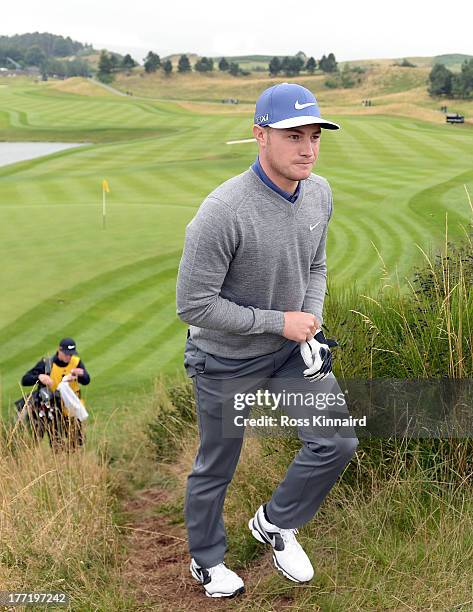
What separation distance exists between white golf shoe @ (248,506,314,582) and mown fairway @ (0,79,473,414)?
2495 mm

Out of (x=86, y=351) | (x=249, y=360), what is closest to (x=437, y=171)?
(x=86, y=351)

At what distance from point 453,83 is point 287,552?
84576mm

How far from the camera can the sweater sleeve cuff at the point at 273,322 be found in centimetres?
297

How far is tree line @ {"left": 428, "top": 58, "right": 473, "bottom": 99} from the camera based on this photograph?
7856cm

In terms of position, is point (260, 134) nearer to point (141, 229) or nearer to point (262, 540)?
point (262, 540)

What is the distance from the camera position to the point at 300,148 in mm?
2920

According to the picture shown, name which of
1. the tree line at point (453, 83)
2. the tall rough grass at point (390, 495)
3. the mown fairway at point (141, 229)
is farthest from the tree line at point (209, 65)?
the tall rough grass at point (390, 495)

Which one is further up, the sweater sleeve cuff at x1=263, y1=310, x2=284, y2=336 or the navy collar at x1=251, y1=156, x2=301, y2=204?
the navy collar at x1=251, y1=156, x2=301, y2=204

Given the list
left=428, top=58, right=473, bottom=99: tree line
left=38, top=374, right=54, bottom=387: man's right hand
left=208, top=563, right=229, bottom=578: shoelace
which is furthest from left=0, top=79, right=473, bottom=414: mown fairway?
left=428, top=58, right=473, bottom=99: tree line

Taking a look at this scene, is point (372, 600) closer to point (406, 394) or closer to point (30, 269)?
point (406, 394)

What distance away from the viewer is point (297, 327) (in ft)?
9.78

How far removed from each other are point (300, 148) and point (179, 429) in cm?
290

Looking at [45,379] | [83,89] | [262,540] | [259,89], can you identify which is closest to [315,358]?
[262,540]

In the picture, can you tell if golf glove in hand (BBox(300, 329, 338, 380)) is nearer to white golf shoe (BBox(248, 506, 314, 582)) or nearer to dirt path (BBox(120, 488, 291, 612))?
white golf shoe (BBox(248, 506, 314, 582))
